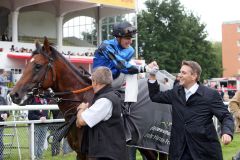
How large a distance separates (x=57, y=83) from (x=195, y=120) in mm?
1871

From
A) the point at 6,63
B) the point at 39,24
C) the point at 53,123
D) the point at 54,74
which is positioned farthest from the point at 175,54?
the point at 54,74

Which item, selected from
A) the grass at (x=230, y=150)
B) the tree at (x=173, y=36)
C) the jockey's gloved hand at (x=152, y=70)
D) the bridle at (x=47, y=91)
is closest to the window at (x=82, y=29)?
the tree at (x=173, y=36)

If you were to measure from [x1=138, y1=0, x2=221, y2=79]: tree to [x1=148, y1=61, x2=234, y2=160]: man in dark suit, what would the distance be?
49.6 metres

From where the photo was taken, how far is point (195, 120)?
15.8 feet

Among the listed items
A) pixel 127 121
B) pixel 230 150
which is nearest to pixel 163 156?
pixel 127 121

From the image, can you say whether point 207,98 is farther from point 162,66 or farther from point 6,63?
point 162,66

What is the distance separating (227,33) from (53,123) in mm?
74925

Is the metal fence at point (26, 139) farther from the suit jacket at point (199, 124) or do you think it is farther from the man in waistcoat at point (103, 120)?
the suit jacket at point (199, 124)

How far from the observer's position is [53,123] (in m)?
9.44

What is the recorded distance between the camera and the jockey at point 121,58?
571 centimetres

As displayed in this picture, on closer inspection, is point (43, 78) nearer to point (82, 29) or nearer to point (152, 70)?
point (152, 70)

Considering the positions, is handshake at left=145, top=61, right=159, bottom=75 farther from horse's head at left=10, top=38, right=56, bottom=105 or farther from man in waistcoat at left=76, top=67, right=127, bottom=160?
horse's head at left=10, top=38, right=56, bottom=105

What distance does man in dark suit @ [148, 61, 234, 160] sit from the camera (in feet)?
15.6

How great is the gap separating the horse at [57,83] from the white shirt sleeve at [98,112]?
826 mm
